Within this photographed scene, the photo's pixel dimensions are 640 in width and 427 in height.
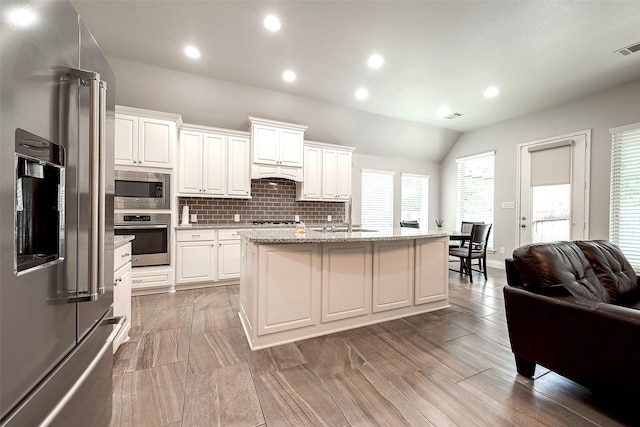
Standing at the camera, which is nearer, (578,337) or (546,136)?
(578,337)

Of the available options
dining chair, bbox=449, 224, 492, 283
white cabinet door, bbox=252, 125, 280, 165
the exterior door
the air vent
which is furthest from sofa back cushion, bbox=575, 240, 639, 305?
white cabinet door, bbox=252, 125, 280, 165

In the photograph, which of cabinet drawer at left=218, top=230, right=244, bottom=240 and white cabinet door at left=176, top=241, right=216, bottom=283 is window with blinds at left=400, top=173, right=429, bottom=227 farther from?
white cabinet door at left=176, top=241, right=216, bottom=283

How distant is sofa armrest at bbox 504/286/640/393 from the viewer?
1.36 m

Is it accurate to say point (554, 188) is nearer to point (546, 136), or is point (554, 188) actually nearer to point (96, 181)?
point (546, 136)

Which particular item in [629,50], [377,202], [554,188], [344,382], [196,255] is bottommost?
[344,382]

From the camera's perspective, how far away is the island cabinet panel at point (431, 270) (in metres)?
3.00

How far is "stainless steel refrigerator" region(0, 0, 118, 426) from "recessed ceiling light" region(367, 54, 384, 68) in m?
3.09

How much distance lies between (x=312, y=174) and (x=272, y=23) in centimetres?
262

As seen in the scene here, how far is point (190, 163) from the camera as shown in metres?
4.05

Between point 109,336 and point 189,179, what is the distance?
323 cm

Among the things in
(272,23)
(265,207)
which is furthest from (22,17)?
(265,207)

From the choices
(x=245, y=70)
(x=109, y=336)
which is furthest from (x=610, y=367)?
(x=245, y=70)

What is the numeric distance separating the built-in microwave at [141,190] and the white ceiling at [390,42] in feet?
4.96

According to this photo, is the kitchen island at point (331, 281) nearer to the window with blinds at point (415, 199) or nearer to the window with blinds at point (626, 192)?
the window with blinds at point (626, 192)
